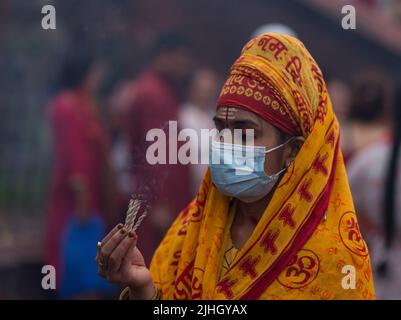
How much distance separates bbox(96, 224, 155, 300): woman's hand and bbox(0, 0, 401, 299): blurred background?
172 cm

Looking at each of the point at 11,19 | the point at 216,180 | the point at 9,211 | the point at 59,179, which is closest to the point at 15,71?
the point at 11,19

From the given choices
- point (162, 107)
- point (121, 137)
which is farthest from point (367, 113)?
point (121, 137)

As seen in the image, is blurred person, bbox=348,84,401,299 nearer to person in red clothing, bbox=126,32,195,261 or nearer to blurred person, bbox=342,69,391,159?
blurred person, bbox=342,69,391,159

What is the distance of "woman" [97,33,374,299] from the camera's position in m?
3.81

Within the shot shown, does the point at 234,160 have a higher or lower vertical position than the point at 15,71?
lower

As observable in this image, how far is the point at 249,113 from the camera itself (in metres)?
3.82

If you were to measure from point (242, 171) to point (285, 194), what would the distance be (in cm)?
16

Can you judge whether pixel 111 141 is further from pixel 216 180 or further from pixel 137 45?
pixel 216 180

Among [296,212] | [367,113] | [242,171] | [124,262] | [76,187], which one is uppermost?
[367,113]

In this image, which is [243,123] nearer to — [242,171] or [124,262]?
[242,171]

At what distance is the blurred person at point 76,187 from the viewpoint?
7328 mm

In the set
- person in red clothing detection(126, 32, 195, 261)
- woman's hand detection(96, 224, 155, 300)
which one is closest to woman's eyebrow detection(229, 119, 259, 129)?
woman's hand detection(96, 224, 155, 300)

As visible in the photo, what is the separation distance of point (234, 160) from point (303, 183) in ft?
0.82

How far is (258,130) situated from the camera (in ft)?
12.6
